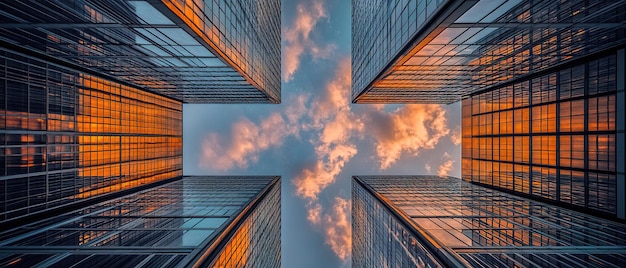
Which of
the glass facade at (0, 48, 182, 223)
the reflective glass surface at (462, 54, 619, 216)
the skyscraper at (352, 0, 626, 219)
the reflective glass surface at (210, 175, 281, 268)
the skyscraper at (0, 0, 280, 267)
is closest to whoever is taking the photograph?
the skyscraper at (352, 0, 626, 219)

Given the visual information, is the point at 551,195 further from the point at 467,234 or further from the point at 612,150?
the point at 467,234

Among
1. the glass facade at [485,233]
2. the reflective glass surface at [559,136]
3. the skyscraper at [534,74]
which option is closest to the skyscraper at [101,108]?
the glass facade at [485,233]

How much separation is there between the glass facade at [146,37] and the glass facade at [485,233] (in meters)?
26.5

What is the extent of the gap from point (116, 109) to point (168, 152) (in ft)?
55.3

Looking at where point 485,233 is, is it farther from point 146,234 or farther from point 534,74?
point 146,234

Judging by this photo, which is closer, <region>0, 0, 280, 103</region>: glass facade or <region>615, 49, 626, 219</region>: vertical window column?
<region>0, 0, 280, 103</region>: glass facade

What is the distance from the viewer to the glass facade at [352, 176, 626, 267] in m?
19.2

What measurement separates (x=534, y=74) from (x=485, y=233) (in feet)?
68.6

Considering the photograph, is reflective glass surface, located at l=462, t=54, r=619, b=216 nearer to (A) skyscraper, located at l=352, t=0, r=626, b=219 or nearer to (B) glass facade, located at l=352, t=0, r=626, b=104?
(A) skyscraper, located at l=352, t=0, r=626, b=219

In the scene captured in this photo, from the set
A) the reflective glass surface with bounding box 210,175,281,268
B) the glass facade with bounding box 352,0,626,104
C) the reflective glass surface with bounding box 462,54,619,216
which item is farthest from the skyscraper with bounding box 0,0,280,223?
the reflective glass surface with bounding box 462,54,619,216

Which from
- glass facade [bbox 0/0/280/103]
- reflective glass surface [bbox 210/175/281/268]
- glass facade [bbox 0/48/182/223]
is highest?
glass facade [bbox 0/0/280/103]

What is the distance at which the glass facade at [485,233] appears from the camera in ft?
63.0

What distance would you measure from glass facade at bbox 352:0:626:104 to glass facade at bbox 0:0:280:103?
57.8 ft

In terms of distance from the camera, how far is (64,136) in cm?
2892
